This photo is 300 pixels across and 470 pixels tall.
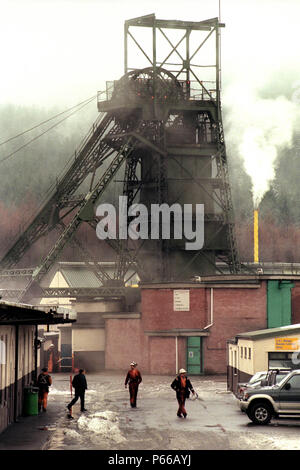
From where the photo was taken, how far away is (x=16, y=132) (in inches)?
6422

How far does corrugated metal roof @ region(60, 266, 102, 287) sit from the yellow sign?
45.0 metres

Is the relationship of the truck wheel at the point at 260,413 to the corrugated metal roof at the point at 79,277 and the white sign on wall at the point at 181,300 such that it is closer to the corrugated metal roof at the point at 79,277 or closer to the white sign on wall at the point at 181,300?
the white sign on wall at the point at 181,300

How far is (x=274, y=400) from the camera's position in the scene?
24312mm

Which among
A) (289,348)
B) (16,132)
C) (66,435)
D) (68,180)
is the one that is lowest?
(66,435)

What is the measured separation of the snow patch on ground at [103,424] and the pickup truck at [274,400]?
4002 millimetres

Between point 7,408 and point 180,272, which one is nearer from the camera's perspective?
point 7,408

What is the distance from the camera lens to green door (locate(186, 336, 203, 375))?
48.0 meters

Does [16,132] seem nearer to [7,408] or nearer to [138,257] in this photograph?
[138,257]
